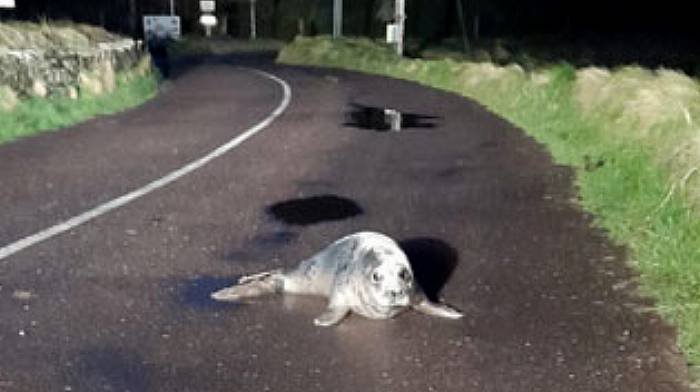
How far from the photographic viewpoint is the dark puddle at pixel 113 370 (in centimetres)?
521

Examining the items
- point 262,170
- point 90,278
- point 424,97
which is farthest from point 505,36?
point 90,278

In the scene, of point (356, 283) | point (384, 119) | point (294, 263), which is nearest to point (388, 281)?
point (356, 283)

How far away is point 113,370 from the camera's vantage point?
5.41 meters

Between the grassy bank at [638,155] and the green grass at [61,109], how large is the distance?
26.6 feet

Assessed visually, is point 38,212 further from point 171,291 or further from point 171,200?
point 171,291

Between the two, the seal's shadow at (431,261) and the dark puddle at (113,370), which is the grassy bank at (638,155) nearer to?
the seal's shadow at (431,261)

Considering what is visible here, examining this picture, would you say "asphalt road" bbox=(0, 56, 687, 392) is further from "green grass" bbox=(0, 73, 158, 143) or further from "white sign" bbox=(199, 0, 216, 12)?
"white sign" bbox=(199, 0, 216, 12)

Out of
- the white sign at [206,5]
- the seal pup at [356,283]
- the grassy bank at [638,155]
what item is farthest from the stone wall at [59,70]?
the white sign at [206,5]

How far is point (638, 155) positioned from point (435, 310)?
4.85m

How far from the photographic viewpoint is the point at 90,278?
282 inches

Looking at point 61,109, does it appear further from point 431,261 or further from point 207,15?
point 207,15

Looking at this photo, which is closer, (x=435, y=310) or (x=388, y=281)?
(x=388, y=281)

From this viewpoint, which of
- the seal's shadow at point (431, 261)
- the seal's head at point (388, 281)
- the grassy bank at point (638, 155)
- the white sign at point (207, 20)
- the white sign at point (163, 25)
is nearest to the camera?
the seal's head at point (388, 281)

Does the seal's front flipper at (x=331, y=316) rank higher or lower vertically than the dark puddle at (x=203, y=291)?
higher
